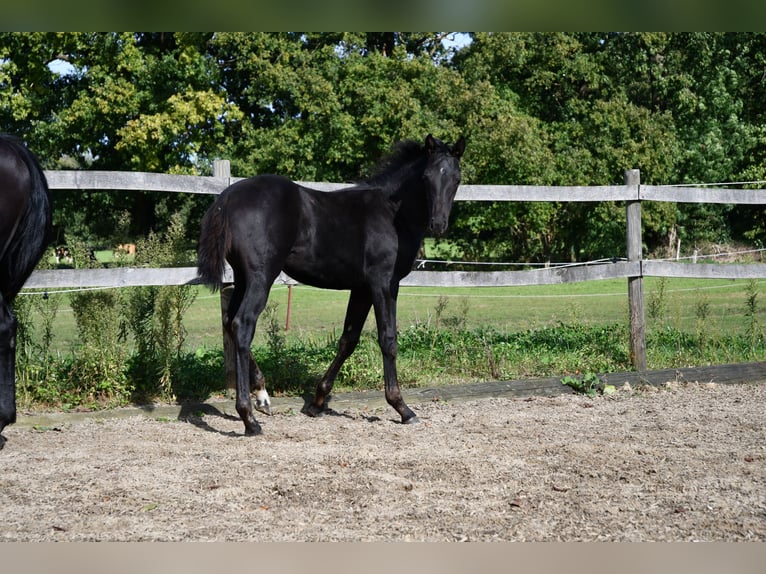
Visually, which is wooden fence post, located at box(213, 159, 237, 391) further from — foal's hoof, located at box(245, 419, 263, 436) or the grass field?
the grass field

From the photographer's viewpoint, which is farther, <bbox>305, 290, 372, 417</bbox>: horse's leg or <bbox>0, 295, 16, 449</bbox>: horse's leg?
<bbox>305, 290, 372, 417</bbox>: horse's leg

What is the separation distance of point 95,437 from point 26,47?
908 inches

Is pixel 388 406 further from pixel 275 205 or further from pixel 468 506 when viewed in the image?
pixel 468 506

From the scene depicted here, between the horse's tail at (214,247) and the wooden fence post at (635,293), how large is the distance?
4.21 meters

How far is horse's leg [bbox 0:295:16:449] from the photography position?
5000mm

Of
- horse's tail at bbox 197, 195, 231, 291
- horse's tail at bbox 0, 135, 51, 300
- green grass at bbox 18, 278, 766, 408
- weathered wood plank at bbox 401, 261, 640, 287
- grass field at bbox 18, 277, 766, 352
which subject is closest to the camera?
horse's tail at bbox 0, 135, 51, 300

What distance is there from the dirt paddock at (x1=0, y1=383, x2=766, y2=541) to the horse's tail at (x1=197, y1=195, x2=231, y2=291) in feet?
3.82

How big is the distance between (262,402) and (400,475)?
85.4 inches

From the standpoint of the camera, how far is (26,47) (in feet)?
81.0

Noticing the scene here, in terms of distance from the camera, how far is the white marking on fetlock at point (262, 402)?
20.7ft

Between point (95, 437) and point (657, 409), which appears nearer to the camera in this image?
point (95, 437)

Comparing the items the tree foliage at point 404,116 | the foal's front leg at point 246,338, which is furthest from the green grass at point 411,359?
the tree foliage at point 404,116

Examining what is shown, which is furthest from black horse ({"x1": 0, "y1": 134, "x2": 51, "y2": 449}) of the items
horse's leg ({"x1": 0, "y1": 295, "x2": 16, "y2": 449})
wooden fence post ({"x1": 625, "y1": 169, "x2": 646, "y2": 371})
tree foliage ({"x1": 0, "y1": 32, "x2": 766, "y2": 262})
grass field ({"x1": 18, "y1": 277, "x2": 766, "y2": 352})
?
tree foliage ({"x1": 0, "y1": 32, "x2": 766, "y2": 262})
